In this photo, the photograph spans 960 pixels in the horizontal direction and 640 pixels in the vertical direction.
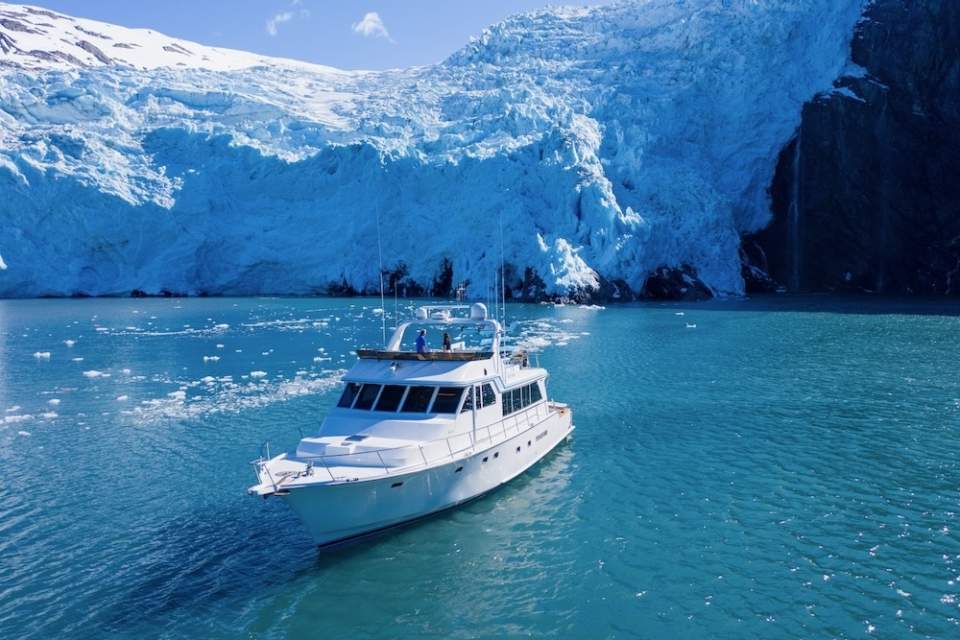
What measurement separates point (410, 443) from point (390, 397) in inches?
66.3

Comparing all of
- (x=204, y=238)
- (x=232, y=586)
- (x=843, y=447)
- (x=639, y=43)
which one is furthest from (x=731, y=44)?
(x=232, y=586)

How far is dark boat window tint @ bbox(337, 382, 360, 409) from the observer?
49.0 ft

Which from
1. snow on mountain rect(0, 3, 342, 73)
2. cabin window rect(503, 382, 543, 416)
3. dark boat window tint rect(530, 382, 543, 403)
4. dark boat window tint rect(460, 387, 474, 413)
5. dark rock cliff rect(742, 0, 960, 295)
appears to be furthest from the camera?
snow on mountain rect(0, 3, 342, 73)

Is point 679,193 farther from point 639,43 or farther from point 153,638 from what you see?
point 153,638

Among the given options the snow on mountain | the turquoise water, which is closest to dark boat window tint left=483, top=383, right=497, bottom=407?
the turquoise water

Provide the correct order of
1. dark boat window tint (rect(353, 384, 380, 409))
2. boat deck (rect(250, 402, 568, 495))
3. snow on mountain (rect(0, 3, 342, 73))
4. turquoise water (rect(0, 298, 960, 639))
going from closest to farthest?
turquoise water (rect(0, 298, 960, 639))
boat deck (rect(250, 402, 568, 495))
dark boat window tint (rect(353, 384, 380, 409))
snow on mountain (rect(0, 3, 342, 73))

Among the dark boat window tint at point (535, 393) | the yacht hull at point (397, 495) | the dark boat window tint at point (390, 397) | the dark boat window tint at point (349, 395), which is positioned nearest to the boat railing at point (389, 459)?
the yacht hull at point (397, 495)

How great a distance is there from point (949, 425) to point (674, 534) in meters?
11.3

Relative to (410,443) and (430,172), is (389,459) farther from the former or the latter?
(430,172)

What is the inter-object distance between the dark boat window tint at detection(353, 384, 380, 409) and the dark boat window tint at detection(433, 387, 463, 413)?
1333 mm

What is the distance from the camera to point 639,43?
73250mm

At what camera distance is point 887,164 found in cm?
6300

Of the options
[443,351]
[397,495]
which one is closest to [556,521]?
[397,495]

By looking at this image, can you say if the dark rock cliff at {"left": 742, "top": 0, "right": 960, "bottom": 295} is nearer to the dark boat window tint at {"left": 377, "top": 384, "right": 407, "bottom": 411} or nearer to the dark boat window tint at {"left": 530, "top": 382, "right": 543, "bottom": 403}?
the dark boat window tint at {"left": 530, "top": 382, "right": 543, "bottom": 403}
